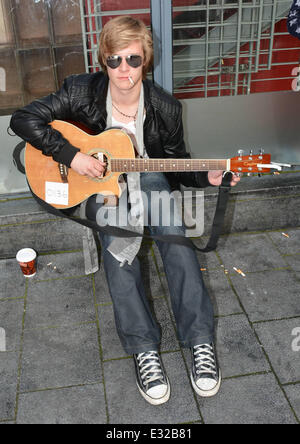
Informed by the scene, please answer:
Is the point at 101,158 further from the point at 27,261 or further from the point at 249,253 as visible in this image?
the point at 249,253

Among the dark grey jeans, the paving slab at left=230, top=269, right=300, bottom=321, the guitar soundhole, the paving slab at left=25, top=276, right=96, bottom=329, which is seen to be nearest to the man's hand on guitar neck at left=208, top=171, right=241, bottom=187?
the dark grey jeans

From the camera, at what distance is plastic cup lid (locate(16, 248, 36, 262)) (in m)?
2.84

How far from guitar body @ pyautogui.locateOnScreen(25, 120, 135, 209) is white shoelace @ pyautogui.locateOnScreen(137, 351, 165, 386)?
0.90 meters

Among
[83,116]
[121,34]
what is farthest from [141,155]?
[121,34]

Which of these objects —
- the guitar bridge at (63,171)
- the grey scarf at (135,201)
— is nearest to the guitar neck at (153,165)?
the grey scarf at (135,201)

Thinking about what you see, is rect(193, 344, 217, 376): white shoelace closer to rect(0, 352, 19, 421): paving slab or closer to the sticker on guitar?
rect(0, 352, 19, 421): paving slab

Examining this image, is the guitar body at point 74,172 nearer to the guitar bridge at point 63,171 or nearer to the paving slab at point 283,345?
the guitar bridge at point 63,171

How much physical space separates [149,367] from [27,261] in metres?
1.15

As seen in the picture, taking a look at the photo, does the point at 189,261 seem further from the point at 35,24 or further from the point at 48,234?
the point at 35,24

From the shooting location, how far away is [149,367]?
2.19 metres

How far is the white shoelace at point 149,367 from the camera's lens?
85.0 inches

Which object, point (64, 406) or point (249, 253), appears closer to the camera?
point (64, 406)
